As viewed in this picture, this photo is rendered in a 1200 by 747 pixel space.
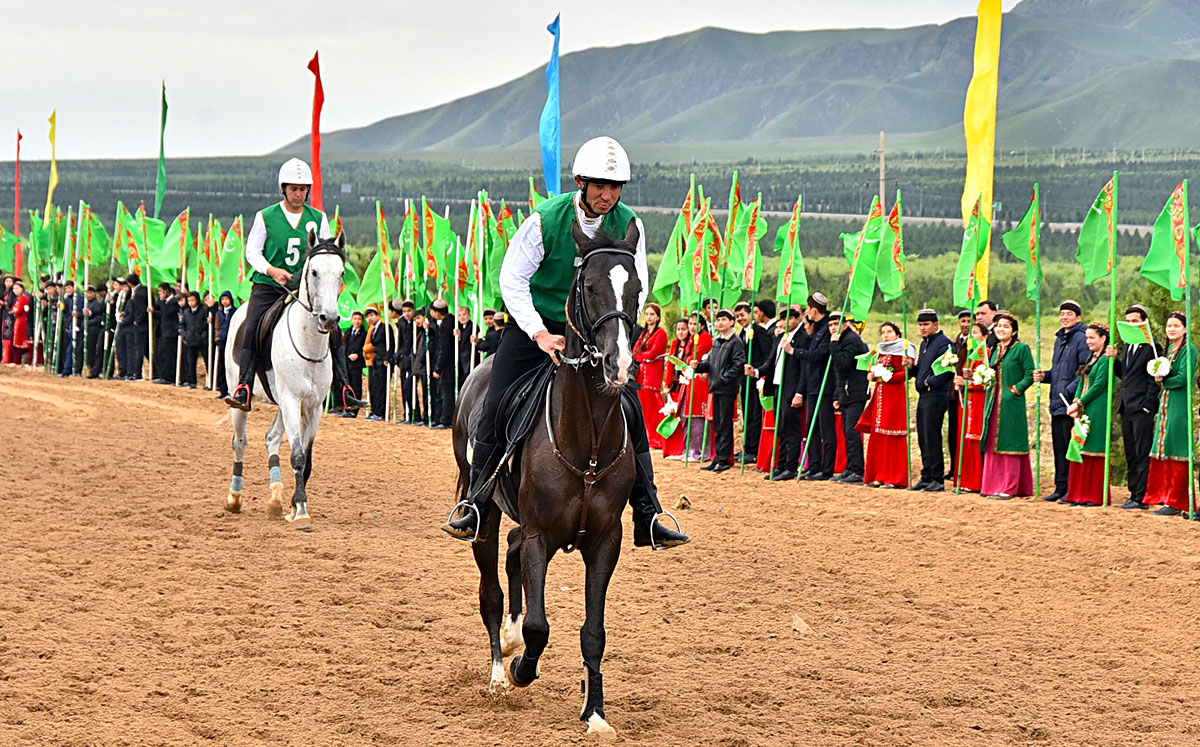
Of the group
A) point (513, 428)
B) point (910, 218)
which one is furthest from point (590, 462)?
point (910, 218)

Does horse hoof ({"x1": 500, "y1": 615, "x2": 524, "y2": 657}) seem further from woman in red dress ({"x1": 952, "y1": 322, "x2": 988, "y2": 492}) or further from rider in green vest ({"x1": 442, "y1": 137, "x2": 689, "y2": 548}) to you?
woman in red dress ({"x1": 952, "y1": 322, "x2": 988, "y2": 492})

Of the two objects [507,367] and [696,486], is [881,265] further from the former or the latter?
[507,367]

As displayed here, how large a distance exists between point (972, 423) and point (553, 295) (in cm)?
1030

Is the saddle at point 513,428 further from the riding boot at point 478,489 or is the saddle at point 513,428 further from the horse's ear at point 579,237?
the horse's ear at point 579,237

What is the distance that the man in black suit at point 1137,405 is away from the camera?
14.6 metres

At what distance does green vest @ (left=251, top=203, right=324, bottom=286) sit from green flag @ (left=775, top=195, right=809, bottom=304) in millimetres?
6908

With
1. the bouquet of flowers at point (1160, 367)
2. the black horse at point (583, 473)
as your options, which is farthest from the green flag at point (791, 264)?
the black horse at point (583, 473)

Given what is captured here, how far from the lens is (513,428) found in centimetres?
728

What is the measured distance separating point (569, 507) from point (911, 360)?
1101cm

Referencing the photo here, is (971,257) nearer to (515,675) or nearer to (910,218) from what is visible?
(515,675)

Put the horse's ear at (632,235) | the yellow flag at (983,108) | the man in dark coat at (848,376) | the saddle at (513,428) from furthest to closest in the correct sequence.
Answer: the yellow flag at (983,108) → the man in dark coat at (848,376) → the saddle at (513,428) → the horse's ear at (632,235)

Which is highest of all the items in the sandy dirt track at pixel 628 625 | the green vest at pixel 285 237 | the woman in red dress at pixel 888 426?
the green vest at pixel 285 237

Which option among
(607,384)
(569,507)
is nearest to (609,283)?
(607,384)

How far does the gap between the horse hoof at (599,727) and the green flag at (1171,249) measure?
32.3 ft
